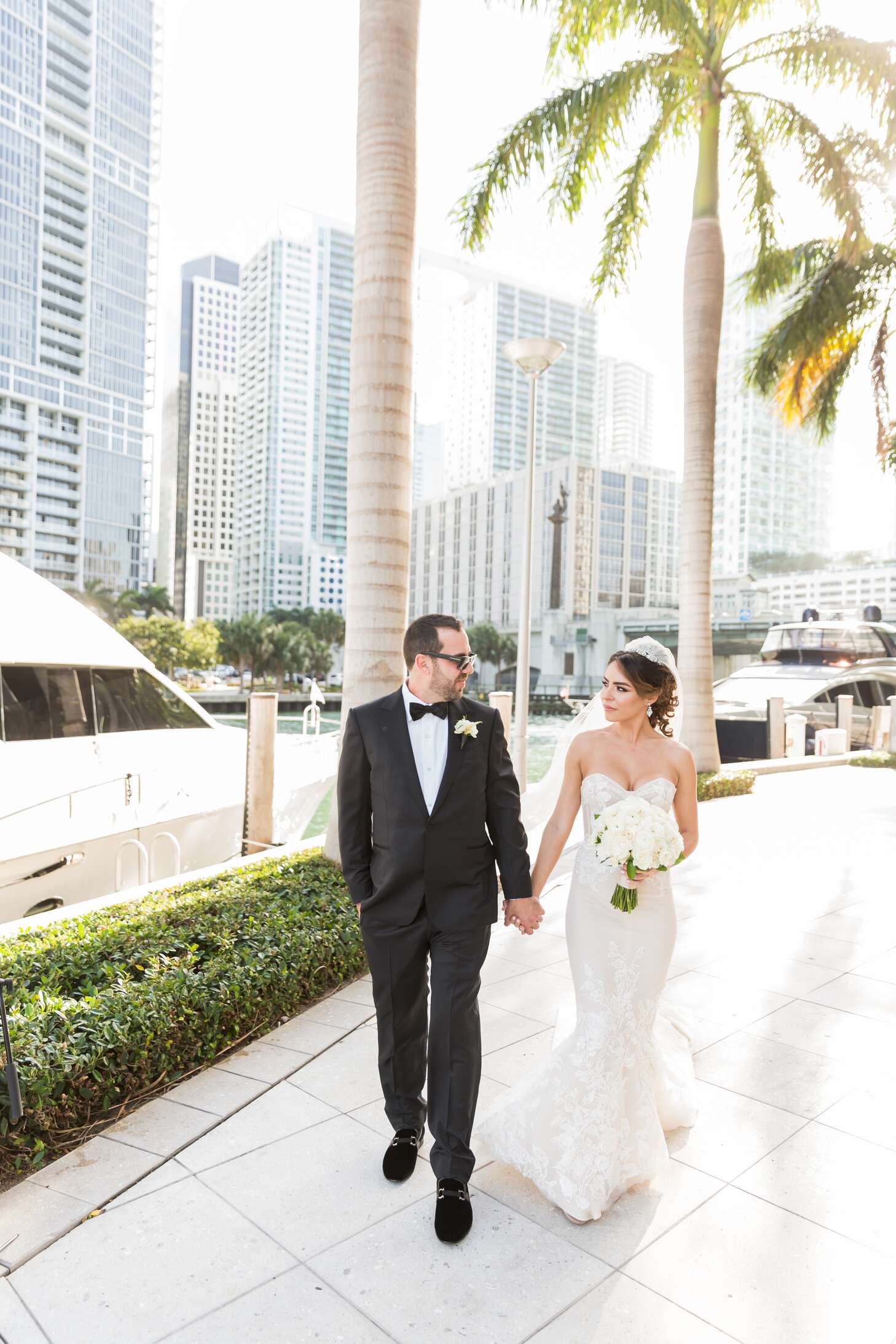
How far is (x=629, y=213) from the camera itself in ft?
43.4

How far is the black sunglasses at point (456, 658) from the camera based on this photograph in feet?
9.98

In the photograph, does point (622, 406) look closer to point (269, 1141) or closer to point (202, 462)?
point (202, 462)

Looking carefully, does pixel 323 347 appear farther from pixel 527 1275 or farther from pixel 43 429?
pixel 527 1275

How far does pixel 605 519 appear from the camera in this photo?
141000 millimetres

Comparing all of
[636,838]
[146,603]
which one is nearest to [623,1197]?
[636,838]

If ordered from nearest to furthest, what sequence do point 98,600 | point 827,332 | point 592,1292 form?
point 592,1292 → point 827,332 → point 98,600

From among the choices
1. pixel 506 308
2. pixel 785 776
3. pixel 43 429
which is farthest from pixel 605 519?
pixel 785 776

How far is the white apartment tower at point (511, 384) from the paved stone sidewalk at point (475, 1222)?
5486 inches

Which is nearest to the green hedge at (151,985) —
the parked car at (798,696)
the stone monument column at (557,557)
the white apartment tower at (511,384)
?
the parked car at (798,696)

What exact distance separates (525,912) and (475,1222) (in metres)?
1.01

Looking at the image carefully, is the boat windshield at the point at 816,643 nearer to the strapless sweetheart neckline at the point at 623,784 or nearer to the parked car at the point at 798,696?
the parked car at the point at 798,696

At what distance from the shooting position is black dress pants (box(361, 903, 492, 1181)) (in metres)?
2.95

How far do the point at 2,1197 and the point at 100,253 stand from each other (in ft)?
490

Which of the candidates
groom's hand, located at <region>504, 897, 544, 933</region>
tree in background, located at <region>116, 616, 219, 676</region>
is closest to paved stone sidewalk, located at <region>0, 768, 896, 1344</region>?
groom's hand, located at <region>504, 897, 544, 933</region>
